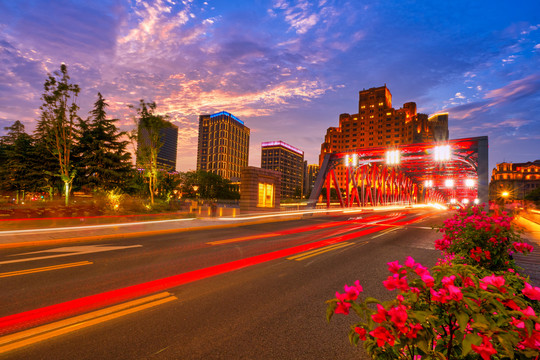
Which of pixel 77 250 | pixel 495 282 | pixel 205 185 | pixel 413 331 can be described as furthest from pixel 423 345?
pixel 205 185

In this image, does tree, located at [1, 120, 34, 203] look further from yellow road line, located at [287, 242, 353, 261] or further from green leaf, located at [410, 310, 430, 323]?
green leaf, located at [410, 310, 430, 323]

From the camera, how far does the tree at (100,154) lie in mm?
31469

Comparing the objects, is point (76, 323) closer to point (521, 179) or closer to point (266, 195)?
point (266, 195)

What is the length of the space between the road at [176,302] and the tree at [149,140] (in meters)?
16.3

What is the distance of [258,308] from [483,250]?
16.0 ft

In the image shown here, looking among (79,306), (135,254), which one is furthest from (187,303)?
(135,254)

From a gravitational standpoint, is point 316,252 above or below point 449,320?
below

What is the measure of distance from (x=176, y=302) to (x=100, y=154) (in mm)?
34117

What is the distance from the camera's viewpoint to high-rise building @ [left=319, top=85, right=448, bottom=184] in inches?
5512

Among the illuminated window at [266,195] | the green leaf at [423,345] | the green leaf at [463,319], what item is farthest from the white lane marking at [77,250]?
the illuminated window at [266,195]

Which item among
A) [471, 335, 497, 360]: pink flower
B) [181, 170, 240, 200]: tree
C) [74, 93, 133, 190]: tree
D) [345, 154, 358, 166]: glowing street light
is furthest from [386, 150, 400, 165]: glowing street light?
[181, 170, 240, 200]: tree

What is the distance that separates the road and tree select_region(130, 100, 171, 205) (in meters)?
16.3

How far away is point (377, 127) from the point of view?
14438cm

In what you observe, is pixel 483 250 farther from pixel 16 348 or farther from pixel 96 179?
pixel 96 179
